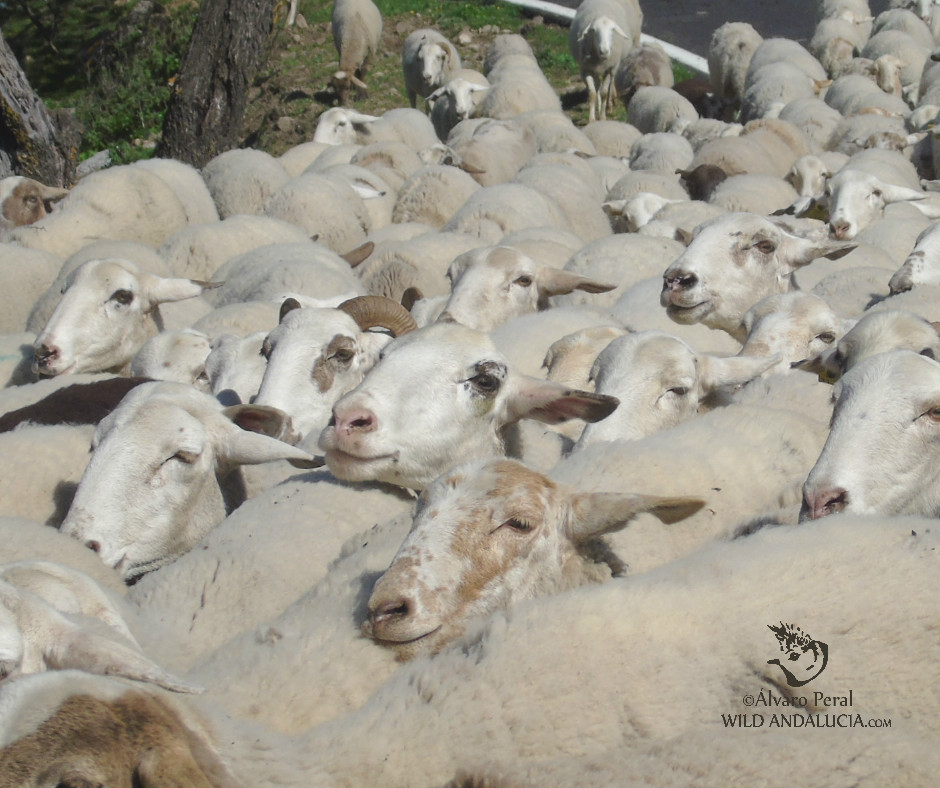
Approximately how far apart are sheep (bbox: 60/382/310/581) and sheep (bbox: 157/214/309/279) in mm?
3208

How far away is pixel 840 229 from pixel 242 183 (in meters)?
4.43

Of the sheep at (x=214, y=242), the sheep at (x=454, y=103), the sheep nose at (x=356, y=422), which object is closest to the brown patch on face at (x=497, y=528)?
the sheep nose at (x=356, y=422)

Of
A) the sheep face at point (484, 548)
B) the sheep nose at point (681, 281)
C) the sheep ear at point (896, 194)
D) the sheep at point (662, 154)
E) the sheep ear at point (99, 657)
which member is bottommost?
the sheep at point (662, 154)

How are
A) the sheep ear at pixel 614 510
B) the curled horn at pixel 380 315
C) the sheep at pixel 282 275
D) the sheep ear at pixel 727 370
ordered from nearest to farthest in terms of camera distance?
Answer: the sheep ear at pixel 614 510
the sheep ear at pixel 727 370
the curled horn at pixel 380 315
the sheep at pixel 282 275

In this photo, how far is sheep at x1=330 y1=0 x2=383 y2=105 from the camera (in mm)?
18344

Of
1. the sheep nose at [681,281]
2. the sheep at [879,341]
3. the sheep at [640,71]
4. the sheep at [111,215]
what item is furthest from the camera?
the sheep at [640,71]

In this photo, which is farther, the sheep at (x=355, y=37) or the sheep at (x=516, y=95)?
the sheep at (x=355, y=37)

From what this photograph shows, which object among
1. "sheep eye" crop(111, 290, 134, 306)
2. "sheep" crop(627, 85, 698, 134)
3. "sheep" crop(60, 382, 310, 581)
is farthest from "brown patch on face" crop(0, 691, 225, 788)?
"sheep" crop(627, 85, 698, 134)

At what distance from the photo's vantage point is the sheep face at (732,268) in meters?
5.18

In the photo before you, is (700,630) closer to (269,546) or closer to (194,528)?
(269,546)

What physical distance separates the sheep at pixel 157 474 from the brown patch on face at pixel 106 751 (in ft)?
5.67

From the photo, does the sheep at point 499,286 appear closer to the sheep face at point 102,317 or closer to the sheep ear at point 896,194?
the sheep face at point 102,317

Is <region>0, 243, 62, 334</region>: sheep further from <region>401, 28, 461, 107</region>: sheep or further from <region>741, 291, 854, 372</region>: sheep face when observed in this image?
<region>401, 28, 461, 107</region>: sheep

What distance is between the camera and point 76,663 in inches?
84.1
